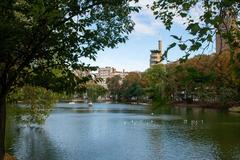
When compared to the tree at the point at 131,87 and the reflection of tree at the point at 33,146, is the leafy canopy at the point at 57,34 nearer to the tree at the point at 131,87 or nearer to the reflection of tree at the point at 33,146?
the reflection of tree at the point at 33,146

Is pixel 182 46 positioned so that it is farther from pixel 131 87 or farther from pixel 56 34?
pixel 131 87

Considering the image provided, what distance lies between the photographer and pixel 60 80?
426 inches

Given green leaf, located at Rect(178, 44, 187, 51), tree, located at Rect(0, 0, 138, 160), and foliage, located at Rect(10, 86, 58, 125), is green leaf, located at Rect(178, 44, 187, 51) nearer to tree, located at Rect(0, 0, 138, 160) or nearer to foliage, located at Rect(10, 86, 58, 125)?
tree, located at Rect(0, 0, 138, 160)

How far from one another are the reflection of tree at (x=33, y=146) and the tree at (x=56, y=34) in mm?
17813

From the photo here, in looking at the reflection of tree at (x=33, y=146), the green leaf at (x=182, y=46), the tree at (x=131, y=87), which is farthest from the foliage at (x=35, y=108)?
the tree at (x=131, y=87)

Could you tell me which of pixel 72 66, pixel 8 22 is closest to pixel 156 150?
pixel 72 66

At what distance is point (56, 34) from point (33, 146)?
2504 cm

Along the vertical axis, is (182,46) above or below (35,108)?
above

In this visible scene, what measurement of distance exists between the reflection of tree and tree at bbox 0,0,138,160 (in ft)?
58.4

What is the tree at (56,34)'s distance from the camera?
808 cm

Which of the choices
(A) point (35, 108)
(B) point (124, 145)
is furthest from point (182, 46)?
(A) point (35, 108)

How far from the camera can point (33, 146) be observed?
3303 centimetres

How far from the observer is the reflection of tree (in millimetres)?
28812

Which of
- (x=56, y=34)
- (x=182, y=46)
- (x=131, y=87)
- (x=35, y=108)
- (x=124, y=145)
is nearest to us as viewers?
(x=182, y=46)
